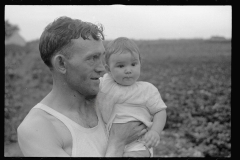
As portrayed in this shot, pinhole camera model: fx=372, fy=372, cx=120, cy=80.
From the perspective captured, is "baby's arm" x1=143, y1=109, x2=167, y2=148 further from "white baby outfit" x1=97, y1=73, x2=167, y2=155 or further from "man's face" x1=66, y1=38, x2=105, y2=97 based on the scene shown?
"man's face" x1=66, y1=38, x2=105, y2=97

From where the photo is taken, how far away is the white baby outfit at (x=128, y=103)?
87.0 inches

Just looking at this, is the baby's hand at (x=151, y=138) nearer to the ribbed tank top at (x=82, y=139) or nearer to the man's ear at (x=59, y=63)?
the ribbed tank top at (x=82, y=139)

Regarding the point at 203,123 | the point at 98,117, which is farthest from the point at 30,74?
the point at 98,117

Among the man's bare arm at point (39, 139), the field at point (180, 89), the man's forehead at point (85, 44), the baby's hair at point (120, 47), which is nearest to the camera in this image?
the man's bare arm at point (39, 139)

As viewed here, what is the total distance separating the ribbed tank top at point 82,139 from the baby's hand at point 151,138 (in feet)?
0.85

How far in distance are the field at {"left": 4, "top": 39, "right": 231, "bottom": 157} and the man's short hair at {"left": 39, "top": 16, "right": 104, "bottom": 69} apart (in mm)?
3375

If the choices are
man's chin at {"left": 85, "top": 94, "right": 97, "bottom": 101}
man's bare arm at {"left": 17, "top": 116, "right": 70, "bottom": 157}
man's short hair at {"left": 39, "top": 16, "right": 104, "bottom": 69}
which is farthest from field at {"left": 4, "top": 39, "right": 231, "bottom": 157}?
man's bare arm at {"left": 17, "top": 116, "right": 70, "bottom": 157}

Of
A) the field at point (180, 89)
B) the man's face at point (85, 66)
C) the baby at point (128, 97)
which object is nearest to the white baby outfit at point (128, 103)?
the baby at point (128, 97)

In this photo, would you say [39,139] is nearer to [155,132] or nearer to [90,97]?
[90,97]

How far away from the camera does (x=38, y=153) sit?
1905mm

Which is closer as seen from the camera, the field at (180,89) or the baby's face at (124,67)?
the baby's face at (124,67)

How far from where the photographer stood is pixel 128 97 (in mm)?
2201

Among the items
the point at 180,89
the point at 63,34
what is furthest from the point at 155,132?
the point at 180,89

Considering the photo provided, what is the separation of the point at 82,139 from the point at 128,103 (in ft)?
1.22
